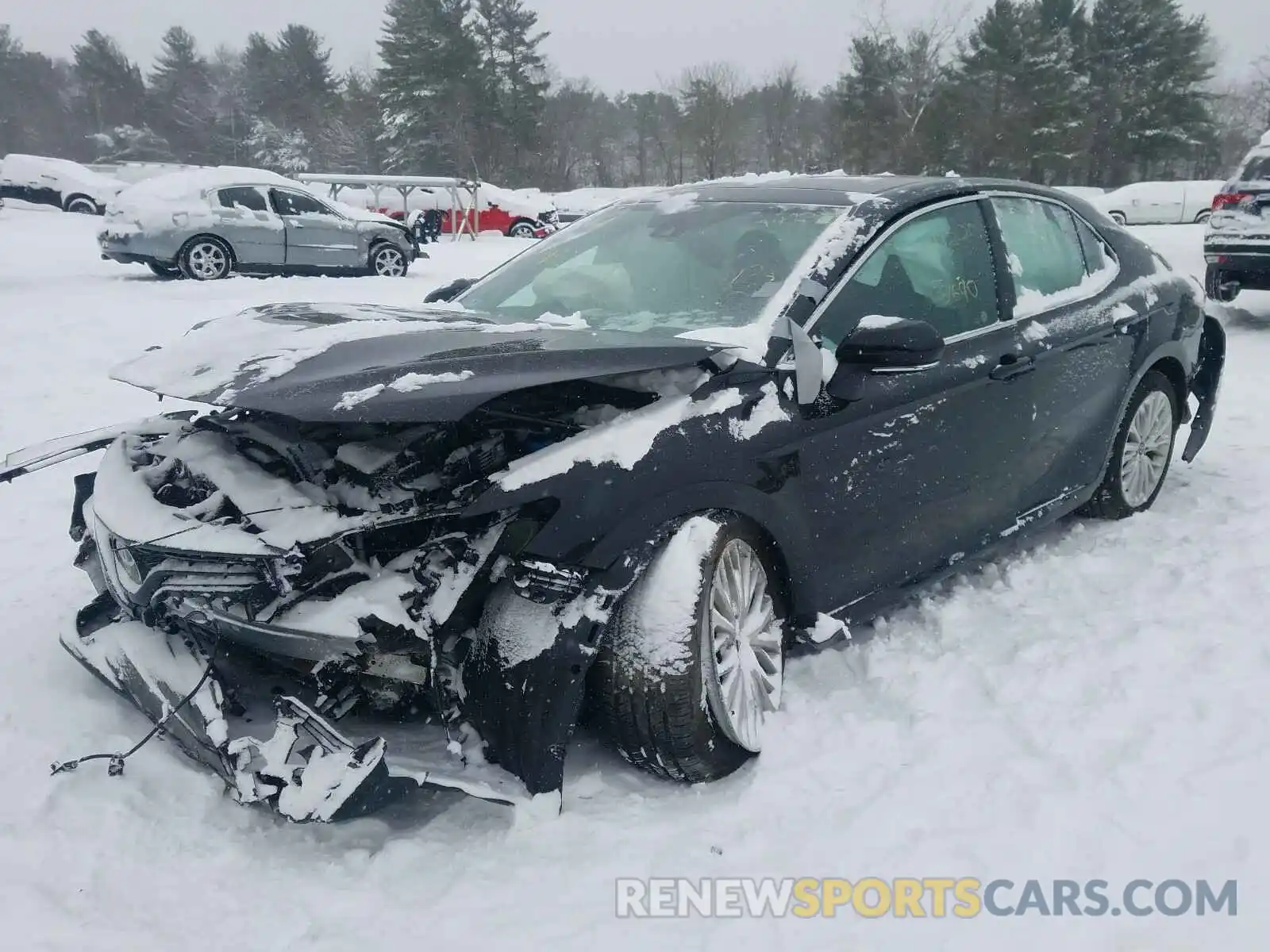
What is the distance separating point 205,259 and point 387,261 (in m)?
2.84

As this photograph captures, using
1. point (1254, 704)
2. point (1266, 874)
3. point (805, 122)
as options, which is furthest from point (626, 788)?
point (805, 122)

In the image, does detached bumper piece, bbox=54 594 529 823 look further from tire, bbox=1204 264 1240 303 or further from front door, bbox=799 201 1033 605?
tire, bbox=1204 264 1240 303

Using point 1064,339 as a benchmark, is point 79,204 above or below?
below

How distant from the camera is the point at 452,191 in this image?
23984mm

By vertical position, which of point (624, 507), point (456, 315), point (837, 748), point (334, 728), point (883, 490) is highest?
point (456, 315)

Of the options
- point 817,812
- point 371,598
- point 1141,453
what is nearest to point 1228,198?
point 1141,453

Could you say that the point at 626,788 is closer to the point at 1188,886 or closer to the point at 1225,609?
the point at 1188,886

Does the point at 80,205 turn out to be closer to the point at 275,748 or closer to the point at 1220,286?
the point at 1220,286

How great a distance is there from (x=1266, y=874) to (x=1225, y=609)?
155 centimetres

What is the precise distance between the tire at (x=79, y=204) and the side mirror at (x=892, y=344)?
1136 inches

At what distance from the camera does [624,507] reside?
2389mm

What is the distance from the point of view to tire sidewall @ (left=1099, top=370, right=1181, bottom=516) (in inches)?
170

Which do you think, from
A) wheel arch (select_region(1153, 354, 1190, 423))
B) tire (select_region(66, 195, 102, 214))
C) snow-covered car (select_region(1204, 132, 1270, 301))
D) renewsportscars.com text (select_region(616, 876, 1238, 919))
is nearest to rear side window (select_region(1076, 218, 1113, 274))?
wheel arch (select_region(1153, 354, 1190, 423))

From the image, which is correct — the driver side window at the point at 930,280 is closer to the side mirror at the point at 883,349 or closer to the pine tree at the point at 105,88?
the side mirror at the point at 883,349
